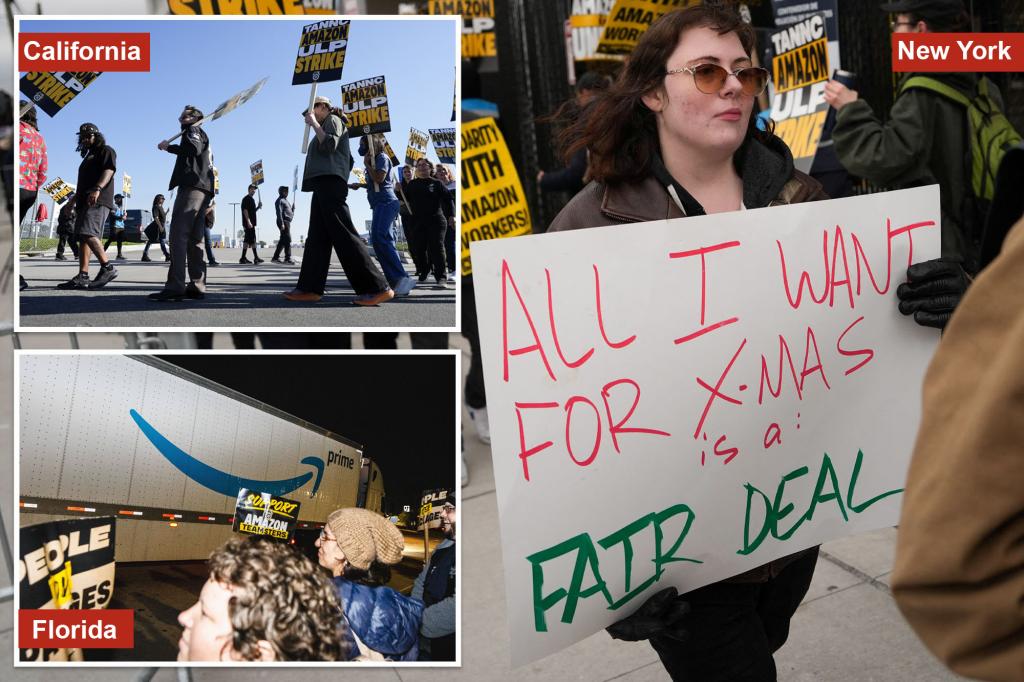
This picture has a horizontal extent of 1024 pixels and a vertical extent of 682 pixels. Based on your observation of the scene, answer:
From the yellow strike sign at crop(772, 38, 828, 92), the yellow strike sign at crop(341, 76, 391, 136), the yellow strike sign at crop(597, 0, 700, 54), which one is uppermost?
the yellow strike sign at crop(597, 0, 700, 54)

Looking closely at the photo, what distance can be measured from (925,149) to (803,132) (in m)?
0.97

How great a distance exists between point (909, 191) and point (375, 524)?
132cm

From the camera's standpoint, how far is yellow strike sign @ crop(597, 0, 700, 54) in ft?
18.7

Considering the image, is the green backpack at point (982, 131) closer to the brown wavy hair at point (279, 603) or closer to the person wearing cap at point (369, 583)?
the person wearing cap at point (369, 583)

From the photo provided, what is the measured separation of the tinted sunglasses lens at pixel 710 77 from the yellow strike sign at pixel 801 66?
293 cm

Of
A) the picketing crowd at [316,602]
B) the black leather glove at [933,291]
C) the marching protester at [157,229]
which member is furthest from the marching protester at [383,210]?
the black leather glove at [933,291]

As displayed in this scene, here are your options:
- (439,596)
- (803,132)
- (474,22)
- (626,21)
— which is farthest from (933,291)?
(474,22)

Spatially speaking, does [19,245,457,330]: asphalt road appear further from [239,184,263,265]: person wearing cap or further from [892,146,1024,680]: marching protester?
[892,146,1024,680]: marching protester

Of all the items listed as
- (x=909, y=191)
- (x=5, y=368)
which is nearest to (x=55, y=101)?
(x=909, y=191)

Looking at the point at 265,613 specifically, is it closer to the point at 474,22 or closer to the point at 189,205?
the point at 189,205

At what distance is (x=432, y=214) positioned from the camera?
2.22 m

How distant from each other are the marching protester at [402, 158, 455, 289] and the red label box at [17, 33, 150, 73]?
0.61 m

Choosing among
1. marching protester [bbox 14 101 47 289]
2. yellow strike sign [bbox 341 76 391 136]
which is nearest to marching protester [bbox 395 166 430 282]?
yellow strike sign [bbox 341 76 391 136]

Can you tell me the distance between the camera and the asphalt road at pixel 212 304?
2117 mm
